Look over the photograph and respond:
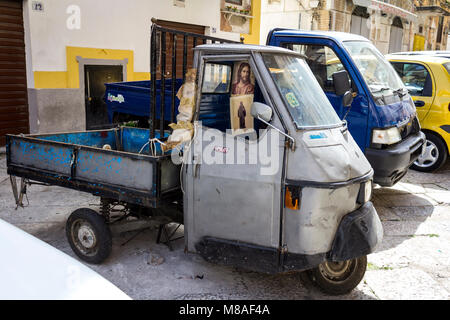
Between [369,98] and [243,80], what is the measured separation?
8.27ft

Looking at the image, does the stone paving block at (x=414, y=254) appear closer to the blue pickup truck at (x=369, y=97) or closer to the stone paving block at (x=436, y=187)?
the blue pickup truck at (x=369, y=97)

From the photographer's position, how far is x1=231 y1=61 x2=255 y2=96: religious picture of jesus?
12.2 ft

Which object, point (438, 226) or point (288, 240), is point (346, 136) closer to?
point (288, 240)

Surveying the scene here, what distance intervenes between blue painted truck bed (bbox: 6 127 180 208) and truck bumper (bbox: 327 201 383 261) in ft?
4.99

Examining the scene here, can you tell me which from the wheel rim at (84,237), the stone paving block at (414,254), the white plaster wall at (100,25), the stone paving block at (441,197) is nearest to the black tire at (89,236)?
the wheel rim at (84,237)

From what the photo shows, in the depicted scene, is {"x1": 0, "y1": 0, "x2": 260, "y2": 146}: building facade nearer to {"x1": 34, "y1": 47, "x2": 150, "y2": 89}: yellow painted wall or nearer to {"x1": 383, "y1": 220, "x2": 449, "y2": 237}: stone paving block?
{"x1": 34, "y1": 47, "x2": 150, "y2": 89}: yellow painted wall

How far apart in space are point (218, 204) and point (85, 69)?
749 cm

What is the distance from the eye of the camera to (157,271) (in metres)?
4.11

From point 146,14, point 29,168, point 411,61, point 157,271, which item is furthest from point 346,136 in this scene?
point 146,14

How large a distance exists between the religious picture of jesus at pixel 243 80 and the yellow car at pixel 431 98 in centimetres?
509

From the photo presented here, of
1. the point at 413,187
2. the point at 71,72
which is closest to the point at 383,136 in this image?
the point at 413,187

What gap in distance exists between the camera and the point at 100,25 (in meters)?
10.1

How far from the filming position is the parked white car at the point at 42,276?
206cm

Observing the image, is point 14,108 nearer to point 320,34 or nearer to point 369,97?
point 320,34
